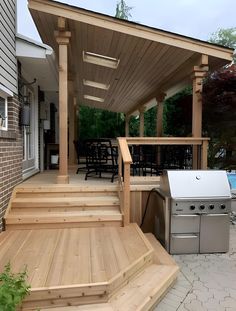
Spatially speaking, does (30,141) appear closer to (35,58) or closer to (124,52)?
(35,58)

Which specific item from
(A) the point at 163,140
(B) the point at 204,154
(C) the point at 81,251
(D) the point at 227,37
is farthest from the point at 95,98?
(D) the point at 227,37

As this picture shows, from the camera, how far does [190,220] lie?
4.03 metres

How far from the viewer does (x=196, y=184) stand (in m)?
4.11

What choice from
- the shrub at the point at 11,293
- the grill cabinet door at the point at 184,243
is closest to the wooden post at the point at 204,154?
the grill cabinet door at the point at 184,243

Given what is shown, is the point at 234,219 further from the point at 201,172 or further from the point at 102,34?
the point at 102,34

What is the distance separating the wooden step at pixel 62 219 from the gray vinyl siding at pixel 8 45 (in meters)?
1.86

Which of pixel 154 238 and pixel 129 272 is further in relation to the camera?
pixel 154 238

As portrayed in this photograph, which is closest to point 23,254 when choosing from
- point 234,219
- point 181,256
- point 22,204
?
point 22,204

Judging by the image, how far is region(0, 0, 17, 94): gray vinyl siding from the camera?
163 inches

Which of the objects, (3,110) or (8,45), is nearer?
(8,45)

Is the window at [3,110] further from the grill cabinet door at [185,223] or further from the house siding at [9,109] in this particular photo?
the grill cabinet door at [185,223]

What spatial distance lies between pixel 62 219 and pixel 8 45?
2646 millimetres

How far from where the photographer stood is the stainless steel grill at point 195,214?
401 cm

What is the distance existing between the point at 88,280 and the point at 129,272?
47 centimetres
